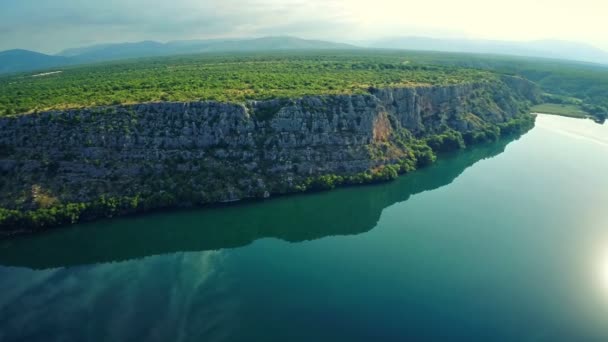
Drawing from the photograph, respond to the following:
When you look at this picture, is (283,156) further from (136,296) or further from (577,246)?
(577,246)

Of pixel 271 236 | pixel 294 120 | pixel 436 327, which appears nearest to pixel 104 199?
pixel 271 236

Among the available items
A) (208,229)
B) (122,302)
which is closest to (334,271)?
(208,229)

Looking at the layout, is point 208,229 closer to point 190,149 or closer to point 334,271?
point 190,149

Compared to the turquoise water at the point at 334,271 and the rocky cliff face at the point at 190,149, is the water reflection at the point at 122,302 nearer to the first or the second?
the turquoise water at the point at 334,271

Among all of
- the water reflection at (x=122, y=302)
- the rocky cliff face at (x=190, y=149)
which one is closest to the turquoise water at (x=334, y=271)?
the water reflection at (x=122, y=302)

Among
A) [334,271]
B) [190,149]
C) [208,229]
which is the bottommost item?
[334,271]

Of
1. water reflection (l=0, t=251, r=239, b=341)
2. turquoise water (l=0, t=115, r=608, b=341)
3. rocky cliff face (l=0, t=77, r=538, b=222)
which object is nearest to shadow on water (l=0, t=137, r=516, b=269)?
turquoise water (l=0, t=115, r=608, b=341)
